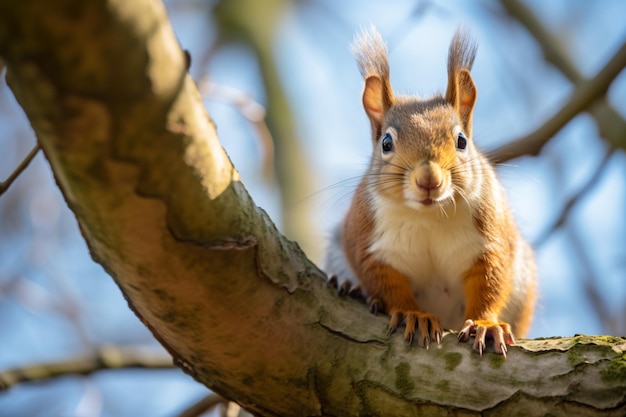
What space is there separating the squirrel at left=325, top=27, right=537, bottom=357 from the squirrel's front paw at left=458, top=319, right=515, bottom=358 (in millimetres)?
A: 281

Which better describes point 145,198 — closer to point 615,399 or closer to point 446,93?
point 615,399

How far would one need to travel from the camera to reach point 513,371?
2104 millimetres

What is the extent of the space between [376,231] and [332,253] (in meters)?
0.67

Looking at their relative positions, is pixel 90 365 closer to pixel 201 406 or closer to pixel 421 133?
pixel 201 406

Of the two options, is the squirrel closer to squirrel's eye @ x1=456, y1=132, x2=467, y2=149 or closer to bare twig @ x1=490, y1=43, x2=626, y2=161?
squirrel's eye @ x1=456, y1=132, x2=467, y2=149

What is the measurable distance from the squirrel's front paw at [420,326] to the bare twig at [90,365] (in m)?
1.10

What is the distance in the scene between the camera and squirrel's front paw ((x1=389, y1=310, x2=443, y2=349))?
232 cm

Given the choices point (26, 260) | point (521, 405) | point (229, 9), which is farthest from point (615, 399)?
point (26, 260)

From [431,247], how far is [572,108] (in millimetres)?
1007

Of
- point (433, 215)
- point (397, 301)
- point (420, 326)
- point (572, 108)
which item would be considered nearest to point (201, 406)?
point (397, 301)

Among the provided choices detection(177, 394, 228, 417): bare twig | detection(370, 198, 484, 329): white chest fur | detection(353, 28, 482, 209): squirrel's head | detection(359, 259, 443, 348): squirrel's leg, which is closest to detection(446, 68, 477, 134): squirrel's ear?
detection(353, 28, 482, 209): squirrel's head

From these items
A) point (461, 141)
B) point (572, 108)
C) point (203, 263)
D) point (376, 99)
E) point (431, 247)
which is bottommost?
point (203, 263)

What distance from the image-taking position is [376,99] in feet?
11.1

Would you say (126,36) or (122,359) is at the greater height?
(122,359)
